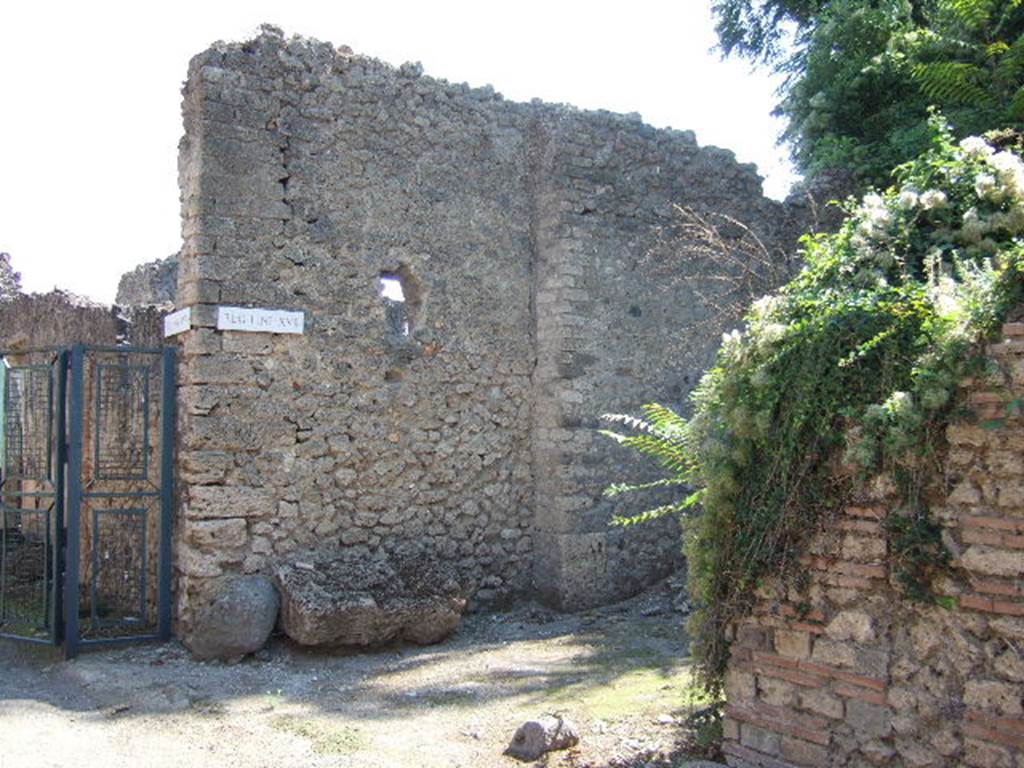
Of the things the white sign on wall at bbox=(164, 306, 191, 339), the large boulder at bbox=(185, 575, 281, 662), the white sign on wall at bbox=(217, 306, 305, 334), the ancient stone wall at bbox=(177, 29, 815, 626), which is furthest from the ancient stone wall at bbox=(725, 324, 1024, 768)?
the white sign on wall at bbox=(164, 306, 191, 339)

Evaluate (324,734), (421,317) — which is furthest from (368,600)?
(421,317)

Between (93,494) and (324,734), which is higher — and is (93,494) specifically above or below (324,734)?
above

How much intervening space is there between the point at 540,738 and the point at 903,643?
181cm

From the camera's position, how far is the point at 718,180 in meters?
9.73

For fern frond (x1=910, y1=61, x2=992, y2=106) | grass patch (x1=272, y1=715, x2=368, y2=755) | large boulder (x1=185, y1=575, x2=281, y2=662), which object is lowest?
grass patch (x1=272, y1=715, x2=368, y2=755)

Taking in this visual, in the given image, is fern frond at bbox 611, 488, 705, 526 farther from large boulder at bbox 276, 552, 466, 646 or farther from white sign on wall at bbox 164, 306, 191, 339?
white sign on wall at bbox 164, 306, 191, 339

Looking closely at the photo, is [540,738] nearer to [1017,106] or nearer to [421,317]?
[421,317]

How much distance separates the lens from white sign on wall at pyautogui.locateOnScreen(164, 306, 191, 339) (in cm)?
711

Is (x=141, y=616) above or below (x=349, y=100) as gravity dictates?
below

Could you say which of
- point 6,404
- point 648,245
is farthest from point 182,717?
point 648,245

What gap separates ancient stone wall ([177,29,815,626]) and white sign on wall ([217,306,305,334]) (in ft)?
0.20

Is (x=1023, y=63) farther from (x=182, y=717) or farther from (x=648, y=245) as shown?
(x=182, y=717)

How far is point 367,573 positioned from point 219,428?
4.77ft

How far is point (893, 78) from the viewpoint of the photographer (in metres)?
11.0
